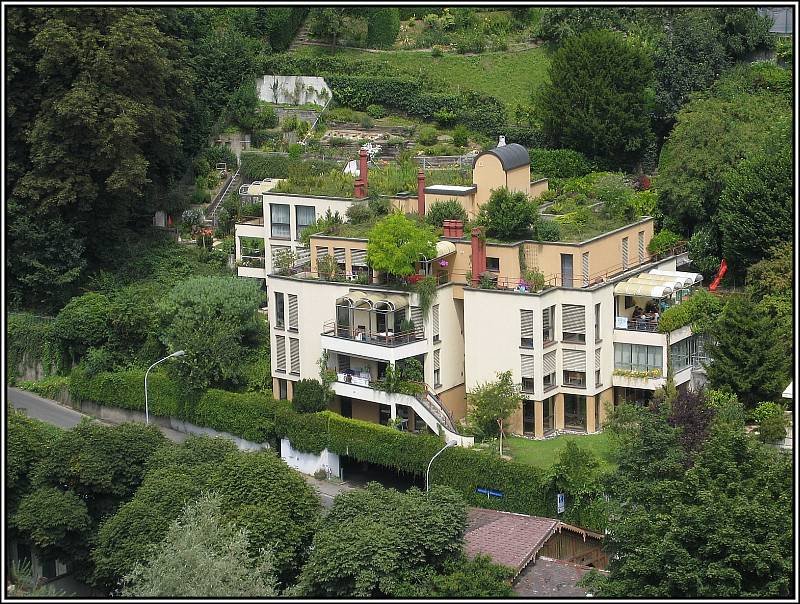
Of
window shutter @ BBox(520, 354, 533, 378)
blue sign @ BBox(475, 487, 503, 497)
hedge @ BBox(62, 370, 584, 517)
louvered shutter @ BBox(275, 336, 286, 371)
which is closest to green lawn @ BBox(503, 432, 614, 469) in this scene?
hedge @ BBox(62, 370, 584, 517)

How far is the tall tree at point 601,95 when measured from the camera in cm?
7800

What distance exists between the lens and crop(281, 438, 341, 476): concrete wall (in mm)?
63594

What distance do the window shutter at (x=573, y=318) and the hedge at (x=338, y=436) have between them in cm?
600

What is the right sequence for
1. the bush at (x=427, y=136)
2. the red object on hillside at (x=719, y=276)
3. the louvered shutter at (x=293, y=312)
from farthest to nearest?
the bush at (x=427, y=136)
the red object on hillside at (x=719, y=276)
the louvered shutter at (x=293, y=312)

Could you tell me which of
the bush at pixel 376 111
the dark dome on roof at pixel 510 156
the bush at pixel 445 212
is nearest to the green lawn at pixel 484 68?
the bush at pixel 376 111

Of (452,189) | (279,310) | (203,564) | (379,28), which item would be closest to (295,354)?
(279,310)

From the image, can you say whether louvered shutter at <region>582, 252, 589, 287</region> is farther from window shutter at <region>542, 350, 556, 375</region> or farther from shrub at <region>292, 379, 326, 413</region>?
shrub at <region>292, 379, 326, 413</region>

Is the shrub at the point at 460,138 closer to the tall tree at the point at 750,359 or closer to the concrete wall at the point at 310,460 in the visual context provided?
the concrete wall at the point at 310,460

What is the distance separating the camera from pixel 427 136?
3209 inches

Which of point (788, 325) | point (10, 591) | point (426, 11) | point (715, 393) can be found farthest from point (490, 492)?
point (426, 11)

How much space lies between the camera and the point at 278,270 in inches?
2677

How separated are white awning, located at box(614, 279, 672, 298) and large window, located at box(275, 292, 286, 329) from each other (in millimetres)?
12773

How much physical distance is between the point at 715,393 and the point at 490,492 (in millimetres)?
8356

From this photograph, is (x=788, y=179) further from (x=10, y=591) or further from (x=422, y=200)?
(x=10, y=591)
